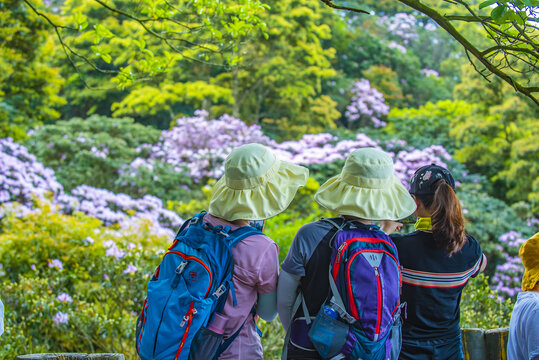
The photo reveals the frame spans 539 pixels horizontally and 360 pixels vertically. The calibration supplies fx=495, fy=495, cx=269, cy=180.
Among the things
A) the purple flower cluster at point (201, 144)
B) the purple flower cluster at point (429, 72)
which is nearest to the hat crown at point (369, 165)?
the purple flower cluster at point (201, 144)

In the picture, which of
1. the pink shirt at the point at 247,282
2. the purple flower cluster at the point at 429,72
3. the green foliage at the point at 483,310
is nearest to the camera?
the pink shirt at the point at 247,282

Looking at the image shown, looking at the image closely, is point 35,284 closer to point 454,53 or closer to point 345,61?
point 345,61

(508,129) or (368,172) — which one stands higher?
(368,172)

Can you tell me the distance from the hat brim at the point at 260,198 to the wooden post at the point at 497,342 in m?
1.26

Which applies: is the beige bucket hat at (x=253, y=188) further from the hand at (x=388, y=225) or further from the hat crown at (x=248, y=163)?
the hand at (x=388, y=225)

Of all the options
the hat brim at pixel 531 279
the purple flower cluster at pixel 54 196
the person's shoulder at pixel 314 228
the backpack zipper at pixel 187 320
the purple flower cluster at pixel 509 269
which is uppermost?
the person's shoulder at pixel 314 228

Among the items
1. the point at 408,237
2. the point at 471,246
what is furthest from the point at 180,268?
the point at 471,246

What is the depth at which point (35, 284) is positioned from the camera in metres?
3.27

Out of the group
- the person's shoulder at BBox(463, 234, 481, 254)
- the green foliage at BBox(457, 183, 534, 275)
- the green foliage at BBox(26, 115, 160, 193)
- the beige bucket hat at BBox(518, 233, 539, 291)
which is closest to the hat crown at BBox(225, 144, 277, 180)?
the person's shoulder at BBox(463, 234, 481, 254)

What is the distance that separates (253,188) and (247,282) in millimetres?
308

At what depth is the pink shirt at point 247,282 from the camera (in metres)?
1.54

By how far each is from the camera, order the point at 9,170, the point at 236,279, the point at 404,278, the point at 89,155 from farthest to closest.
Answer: the point at 89,155, the point at 9,170, the point at 404,278, the point at 236,279

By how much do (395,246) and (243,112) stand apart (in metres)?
10.2

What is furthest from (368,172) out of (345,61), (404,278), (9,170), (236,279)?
(345,61)
